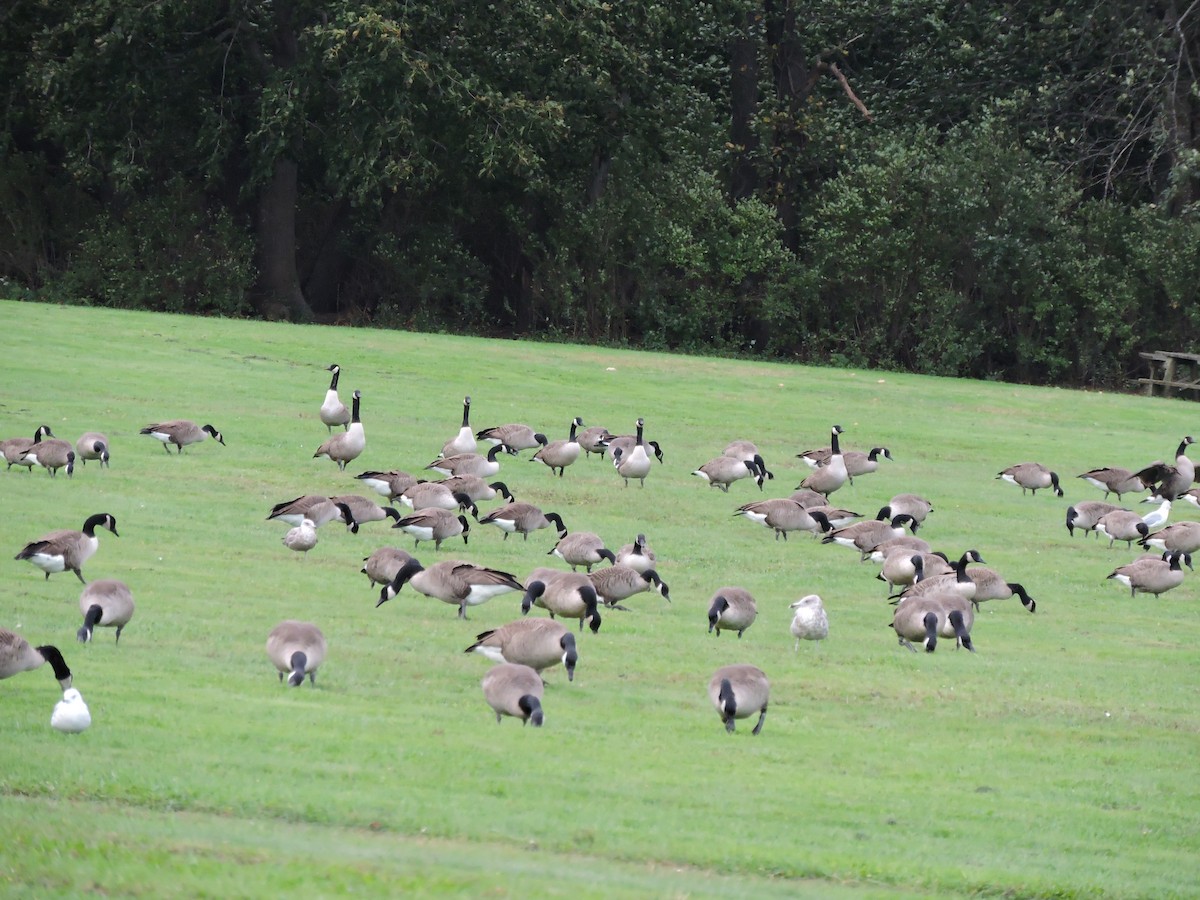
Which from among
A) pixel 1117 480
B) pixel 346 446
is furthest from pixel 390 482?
pixel 1117 480

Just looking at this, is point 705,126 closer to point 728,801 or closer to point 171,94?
point 171,94

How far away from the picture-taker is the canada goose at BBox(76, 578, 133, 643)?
1204 centimetres

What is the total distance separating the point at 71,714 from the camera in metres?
9.68

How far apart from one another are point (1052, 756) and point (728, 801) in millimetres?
3051

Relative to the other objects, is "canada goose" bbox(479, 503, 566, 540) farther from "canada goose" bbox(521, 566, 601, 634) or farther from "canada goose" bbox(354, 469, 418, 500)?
"canada goose" bbox(521, 566, 601, 634)

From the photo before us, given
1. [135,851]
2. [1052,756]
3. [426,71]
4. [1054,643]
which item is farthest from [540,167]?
[135,851]

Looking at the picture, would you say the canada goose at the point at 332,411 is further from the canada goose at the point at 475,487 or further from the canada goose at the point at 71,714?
the canada goose at the point at 71,714

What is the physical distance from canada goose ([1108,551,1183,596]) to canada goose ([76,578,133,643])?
10.7 metres

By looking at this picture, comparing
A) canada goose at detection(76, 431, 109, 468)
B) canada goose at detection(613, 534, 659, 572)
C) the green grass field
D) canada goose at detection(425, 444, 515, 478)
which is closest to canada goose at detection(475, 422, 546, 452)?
the green grass field

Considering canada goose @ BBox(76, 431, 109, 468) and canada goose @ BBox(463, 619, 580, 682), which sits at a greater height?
canada goose @ BBox(76, 431, 109, 468)

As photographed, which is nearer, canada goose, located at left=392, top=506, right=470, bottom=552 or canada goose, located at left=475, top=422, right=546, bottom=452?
canada goose, located at left=392, top=506, right=470, bottom=552

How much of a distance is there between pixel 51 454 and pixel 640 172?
27.0 m

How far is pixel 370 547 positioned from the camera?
17266mm

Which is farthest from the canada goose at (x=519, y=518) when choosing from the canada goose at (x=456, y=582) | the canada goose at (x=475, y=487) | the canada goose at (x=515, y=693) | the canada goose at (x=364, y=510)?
the canada goose at (x=515, y=693)
